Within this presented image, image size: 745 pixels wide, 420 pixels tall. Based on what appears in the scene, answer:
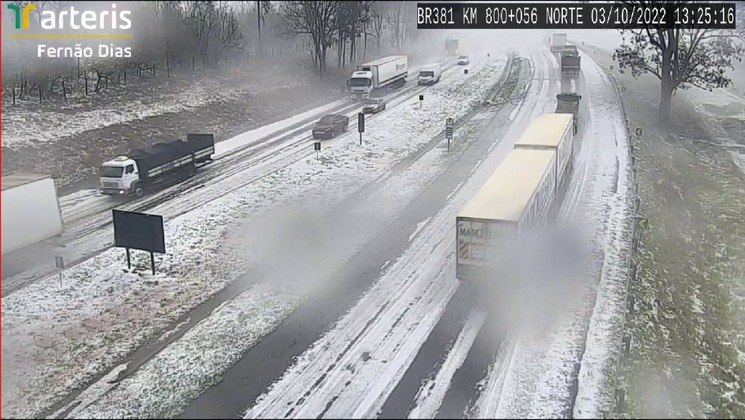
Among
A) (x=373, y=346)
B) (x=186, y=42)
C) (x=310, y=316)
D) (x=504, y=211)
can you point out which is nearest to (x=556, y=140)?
(x=504, y=211)

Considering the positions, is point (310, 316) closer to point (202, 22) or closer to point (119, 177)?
point (119, 177)

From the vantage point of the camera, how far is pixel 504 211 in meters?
21.7

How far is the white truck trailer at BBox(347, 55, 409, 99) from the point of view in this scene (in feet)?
200

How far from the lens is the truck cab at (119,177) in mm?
32625

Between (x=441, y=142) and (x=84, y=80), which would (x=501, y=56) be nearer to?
(x=441, y=142)

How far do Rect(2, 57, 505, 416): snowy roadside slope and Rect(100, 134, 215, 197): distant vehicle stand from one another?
107 inches

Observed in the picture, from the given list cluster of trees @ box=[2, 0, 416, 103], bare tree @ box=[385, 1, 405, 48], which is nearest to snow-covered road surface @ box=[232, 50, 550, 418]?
cluster of trees @ box=[2, 0, 416, 103]

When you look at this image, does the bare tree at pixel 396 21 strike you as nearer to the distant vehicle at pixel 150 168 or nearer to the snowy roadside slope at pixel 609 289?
the snowy roadside slope at pixel 609 289

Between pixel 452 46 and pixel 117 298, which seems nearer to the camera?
pixel 117 298

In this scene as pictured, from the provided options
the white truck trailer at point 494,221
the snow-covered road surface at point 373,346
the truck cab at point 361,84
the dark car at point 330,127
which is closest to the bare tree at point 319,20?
the truck cab at point 361,84

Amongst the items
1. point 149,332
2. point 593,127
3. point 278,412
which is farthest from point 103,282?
point 593,127

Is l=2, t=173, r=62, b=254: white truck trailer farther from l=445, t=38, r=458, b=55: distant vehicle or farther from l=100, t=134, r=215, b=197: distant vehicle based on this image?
l=445, t=38, r=458, b=55: distant vehicle

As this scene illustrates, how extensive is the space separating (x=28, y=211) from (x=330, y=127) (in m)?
24.0

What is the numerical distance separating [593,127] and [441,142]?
38.7ft
